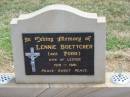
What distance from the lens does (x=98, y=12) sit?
8844 millimetres

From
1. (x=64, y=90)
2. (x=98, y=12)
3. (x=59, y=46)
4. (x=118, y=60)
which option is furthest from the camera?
(x=98, y=12)

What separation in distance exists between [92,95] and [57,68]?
533 mm

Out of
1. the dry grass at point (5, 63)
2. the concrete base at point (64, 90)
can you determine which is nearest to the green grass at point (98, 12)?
the dry grass at point (5, 63)

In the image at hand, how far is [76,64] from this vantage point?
571 centimetres

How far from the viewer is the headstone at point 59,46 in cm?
547

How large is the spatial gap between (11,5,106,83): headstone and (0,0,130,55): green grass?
1667 mm

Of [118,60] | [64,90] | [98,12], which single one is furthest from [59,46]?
[98,12]

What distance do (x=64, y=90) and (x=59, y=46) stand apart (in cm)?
54

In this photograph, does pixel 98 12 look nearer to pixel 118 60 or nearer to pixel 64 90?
pixel 118 60

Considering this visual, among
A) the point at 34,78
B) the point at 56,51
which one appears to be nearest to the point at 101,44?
the point at 56,51

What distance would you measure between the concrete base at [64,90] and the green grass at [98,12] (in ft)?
5.20

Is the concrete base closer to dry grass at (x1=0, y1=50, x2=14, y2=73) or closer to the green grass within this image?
dry grass at (x1=0, y1=50, x2=14, y2=73)

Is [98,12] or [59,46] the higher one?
[98,12]

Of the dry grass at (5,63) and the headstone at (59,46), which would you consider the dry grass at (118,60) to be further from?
the dry grass at (5,63)
